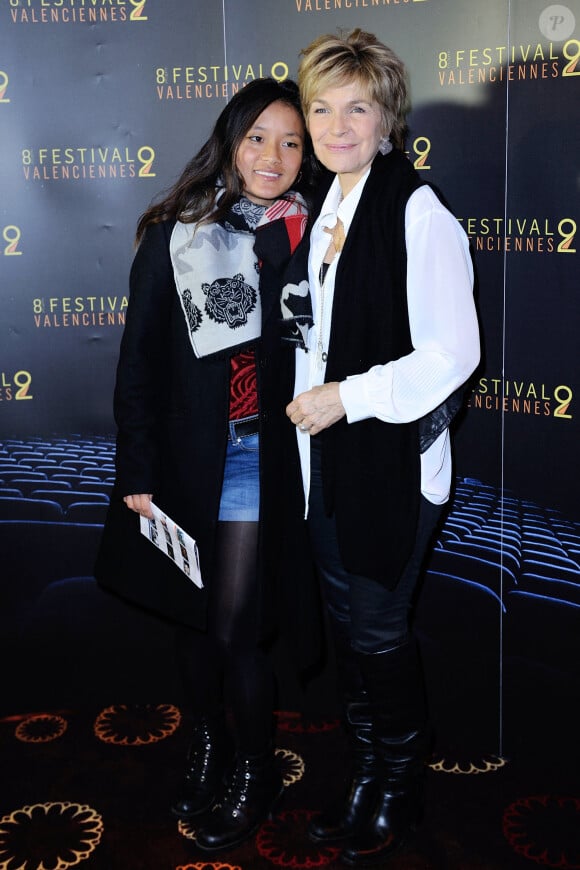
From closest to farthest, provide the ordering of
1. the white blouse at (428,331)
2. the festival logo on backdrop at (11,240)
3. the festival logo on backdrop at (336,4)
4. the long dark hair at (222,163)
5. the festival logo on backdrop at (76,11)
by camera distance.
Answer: the white blouse at (428,331)
the long dark hair at (222,163)
the festival logo on backdrop at (336,4)
the festival logo on backdrop at (76,11)
the festival logo on backdrop at (11,240)

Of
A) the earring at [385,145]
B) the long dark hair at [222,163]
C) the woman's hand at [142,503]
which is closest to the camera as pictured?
the earring at [385,145]

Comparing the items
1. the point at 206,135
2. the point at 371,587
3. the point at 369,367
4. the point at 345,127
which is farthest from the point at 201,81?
the point at 371,587

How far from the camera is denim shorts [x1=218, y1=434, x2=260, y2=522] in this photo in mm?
2068

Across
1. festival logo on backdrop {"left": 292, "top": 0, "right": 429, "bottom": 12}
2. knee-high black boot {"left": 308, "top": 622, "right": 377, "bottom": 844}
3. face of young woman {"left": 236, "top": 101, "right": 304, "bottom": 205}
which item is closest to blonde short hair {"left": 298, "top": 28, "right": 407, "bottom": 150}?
face of young woman {"left": 236, "top": 101, "right": 304, "bottom": 205}

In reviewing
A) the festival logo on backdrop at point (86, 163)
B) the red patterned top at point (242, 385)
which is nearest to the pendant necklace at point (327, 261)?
the red patterned top at point (242, 385)

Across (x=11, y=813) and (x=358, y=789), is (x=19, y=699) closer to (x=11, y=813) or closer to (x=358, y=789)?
(x=11, y=813)

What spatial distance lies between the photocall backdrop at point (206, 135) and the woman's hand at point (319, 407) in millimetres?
697

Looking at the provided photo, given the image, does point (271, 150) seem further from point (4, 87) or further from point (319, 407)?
point (4, 87)

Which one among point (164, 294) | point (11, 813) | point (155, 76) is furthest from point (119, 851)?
point (155, 76)

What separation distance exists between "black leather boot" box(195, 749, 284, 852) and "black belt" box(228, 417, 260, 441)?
0.76 meters

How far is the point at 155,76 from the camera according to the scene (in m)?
2.47

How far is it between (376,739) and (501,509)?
700 millimetres

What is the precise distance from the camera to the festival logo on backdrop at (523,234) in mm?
2195

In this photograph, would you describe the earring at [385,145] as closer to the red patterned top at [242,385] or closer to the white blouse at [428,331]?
the white blouse at [428,331]
